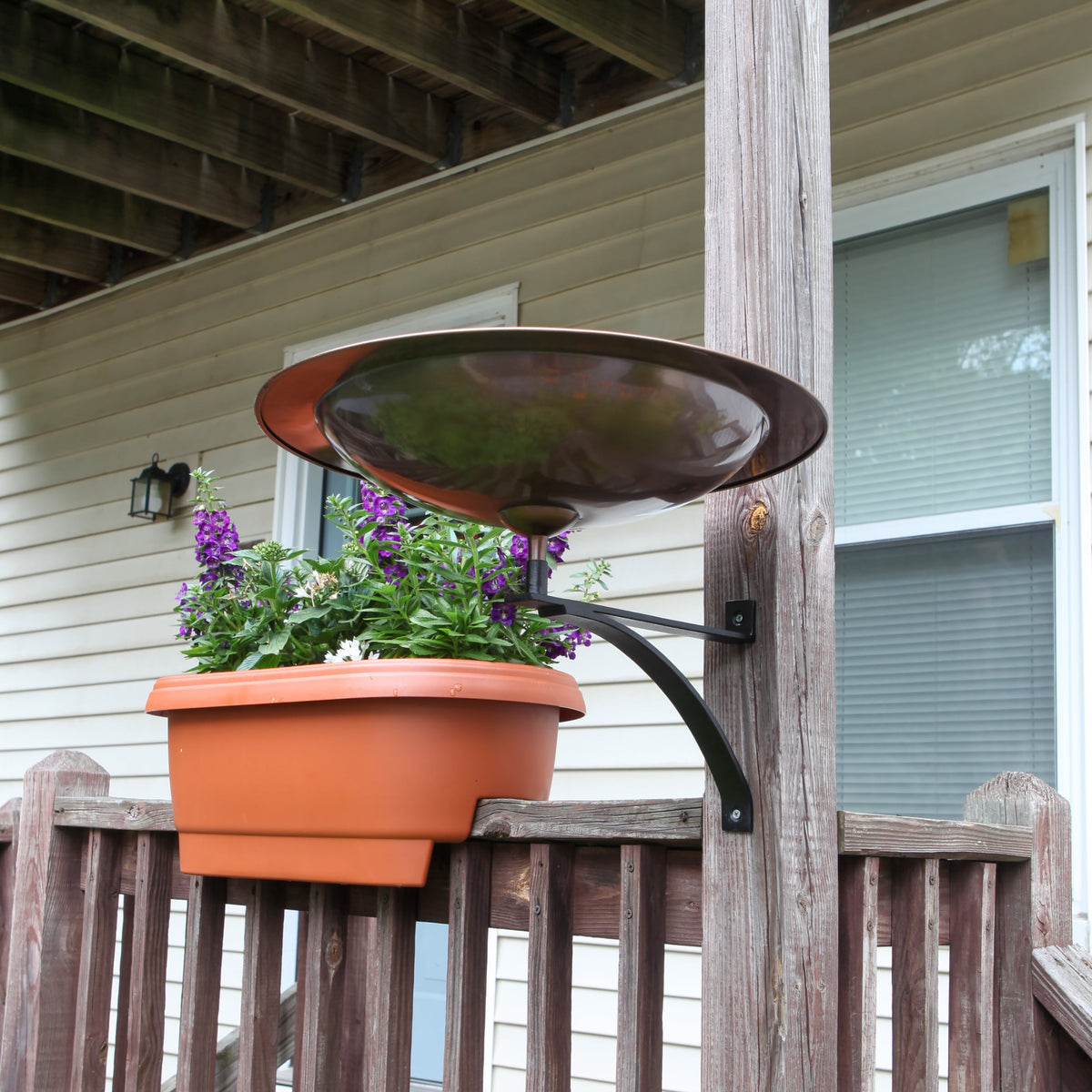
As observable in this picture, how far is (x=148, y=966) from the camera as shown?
5.74 ft

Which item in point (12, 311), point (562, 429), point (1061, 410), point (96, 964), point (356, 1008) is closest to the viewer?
point (562, 429)

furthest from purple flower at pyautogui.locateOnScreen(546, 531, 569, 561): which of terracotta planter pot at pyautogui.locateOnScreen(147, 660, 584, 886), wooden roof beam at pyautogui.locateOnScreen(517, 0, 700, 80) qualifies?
wooden roof beam at pyautogui.locateOnScreen(517, 0, 700, 80)

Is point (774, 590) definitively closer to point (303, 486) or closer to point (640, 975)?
point (640, 975)

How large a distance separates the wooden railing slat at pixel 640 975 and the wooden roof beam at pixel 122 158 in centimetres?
319

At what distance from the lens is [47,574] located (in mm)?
5012

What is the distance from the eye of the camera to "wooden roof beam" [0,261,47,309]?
4.98 meters

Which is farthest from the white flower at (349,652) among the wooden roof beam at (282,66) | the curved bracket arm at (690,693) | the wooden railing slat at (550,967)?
the wooden roof beam at (282,66)

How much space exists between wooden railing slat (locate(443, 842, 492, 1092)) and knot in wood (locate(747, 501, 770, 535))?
52cm

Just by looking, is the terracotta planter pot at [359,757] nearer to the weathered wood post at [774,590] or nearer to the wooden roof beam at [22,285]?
the weathered wood post at [774,590]

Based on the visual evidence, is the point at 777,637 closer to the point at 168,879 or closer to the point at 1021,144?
the point at 168,879

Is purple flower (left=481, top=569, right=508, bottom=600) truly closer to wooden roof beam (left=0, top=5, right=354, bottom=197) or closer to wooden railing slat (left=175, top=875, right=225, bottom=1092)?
wooden railing slat (left=175, top=875, right=225, bottom=1092)

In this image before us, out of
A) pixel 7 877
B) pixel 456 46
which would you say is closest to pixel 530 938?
pixel 7 877

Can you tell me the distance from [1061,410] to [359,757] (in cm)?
187

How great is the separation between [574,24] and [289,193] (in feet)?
5.44
